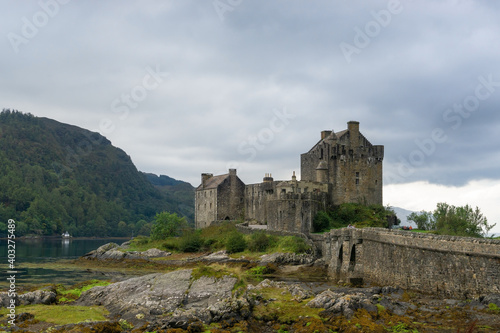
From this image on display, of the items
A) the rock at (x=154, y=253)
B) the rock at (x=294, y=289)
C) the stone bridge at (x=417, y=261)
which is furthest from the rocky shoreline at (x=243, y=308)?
the rock at (x=154, y=253)

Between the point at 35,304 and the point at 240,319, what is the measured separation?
11.6 m

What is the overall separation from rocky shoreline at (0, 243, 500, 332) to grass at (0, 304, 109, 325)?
0.62 meters

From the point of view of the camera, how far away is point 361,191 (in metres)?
60.8

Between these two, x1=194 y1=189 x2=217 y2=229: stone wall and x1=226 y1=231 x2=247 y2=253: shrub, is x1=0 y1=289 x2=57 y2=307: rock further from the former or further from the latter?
x1=194 y1=189 x2=217 y2=229: stone wall

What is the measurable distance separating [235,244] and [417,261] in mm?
26752

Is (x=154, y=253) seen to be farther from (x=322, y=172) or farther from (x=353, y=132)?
(x=353, y=132)

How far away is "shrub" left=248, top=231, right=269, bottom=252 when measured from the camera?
51.2 metres

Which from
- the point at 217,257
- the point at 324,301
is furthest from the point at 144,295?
the point at 217,257

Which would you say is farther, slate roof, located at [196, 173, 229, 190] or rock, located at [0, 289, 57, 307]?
slate roof, located at [196, 173, 229, 190]

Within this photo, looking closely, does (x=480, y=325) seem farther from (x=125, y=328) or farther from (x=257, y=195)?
(x=257, y=195)

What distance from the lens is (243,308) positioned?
23.3 meters

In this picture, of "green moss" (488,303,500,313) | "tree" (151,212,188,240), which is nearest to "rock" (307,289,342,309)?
"green moss" (488,303,500,313)

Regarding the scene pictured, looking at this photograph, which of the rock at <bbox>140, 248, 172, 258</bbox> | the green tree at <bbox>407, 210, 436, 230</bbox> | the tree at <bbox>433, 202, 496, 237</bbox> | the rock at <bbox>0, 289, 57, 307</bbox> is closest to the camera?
the rock at <bbox>0, 289, 57, 307</bbox>

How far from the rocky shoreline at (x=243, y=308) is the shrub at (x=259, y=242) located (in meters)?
21.0
